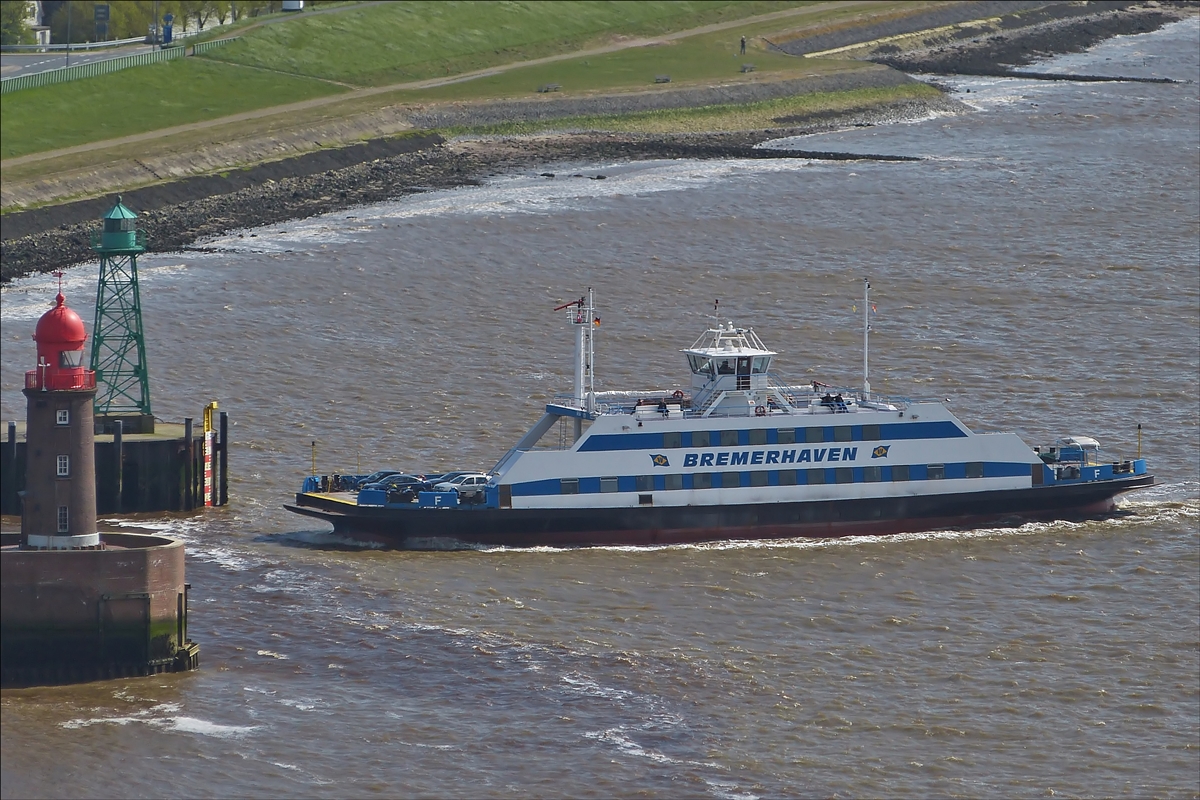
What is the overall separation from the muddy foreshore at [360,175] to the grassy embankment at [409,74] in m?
2.34

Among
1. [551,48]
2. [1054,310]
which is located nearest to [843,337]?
[1054,310]

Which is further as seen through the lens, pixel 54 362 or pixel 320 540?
pixel 320 540

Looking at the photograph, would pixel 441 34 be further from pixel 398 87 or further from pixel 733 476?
pixel 733 476

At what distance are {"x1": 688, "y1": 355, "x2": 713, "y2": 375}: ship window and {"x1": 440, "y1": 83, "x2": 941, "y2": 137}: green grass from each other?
64.2 metres

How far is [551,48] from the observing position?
490 ft

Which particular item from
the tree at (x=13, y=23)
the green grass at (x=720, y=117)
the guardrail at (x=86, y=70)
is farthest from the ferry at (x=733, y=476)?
the tree at (x=13, y=23)

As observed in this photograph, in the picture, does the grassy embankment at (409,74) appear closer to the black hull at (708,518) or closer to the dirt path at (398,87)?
the dirt path at (398,87)

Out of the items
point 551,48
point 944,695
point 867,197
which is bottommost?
point 944,695

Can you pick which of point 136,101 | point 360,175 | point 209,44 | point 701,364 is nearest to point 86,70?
point 136,101

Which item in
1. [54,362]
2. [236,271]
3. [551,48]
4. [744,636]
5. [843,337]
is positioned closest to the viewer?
[54,362]

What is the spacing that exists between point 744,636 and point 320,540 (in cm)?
1450

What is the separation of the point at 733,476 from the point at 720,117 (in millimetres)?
73601

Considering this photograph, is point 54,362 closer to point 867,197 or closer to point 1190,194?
point 867,197

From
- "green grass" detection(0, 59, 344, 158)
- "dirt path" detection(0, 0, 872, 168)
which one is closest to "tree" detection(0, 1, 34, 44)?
"green grass" detection(0, 59, 344, 158)
